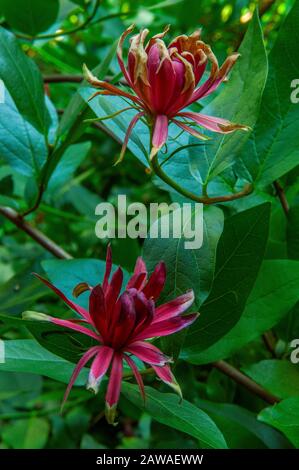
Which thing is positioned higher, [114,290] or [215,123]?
[215,123]

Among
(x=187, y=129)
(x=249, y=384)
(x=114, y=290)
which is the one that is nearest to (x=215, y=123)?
(x=187, y=129)

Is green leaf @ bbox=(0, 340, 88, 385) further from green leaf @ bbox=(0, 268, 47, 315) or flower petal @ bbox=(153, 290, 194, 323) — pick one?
green leaf @ bbox=(0, 268, 47, 315)

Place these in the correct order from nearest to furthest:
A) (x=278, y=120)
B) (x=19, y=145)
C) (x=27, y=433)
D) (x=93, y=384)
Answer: (x=93, y=384) < (x=278, y=120) < (x=19, y=145) < (x=27, y=433)

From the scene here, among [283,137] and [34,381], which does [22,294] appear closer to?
[34,381]

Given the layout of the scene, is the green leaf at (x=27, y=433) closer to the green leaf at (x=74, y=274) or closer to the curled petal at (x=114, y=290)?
the green leaf at (x=74, y=274)

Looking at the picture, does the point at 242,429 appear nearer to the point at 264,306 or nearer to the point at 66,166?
the point at 264,306

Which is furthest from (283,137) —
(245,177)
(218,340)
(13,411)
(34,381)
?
(13,411)

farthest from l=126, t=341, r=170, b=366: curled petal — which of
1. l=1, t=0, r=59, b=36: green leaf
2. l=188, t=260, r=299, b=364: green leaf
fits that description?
l=1, t=0, r=59, b=36: green leaf
